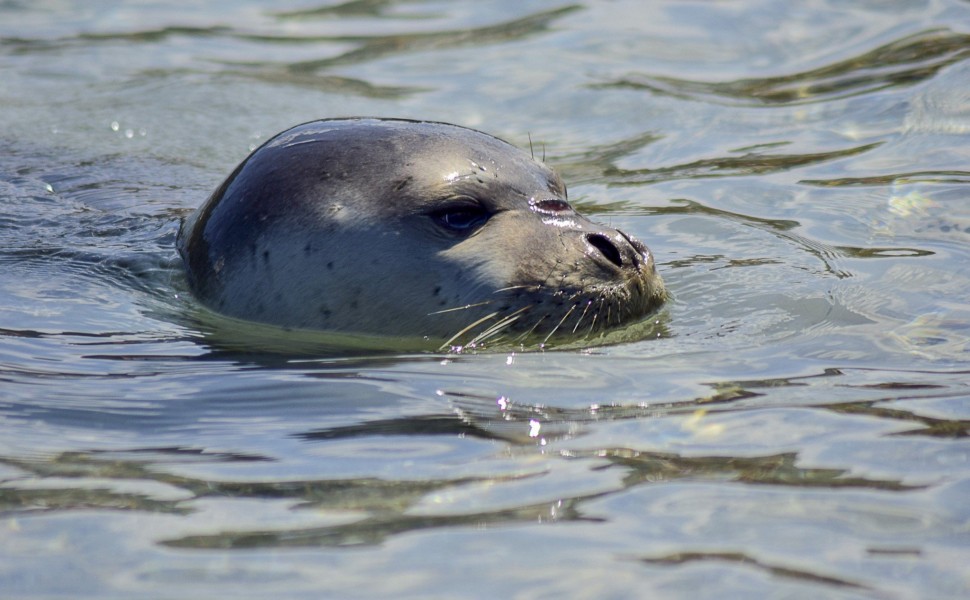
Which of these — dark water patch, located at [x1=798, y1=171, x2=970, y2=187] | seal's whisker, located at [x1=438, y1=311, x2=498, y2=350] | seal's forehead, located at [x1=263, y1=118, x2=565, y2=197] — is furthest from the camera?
dark water patch, located at [x1=798, y1=171, x2=970, y2=187]

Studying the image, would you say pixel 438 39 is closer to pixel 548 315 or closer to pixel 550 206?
pixel 550 206

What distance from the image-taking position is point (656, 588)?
227cm

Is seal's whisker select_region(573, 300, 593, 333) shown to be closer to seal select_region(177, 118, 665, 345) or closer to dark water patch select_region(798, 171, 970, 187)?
seal select_region(177, 118, 665, 345)

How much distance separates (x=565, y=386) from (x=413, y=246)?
0.98m

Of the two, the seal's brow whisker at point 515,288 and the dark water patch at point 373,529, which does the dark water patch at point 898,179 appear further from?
the dark water patch at point 373,529

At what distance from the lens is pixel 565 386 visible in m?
3.47

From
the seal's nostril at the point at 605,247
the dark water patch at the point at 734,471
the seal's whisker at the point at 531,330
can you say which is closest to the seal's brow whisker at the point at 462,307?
the seal's whisker at the point at 531,330

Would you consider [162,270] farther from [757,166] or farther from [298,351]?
[757,166]

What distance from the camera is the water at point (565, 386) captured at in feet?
7.89

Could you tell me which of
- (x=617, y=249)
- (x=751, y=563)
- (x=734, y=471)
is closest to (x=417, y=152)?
(x=617, y=249)

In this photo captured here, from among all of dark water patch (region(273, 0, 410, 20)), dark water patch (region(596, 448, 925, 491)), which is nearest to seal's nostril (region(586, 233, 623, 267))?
dark water patch (region(596, 448, 925, 491))

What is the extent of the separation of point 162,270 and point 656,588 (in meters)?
3.09

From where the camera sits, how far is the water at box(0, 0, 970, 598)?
7.89 feet

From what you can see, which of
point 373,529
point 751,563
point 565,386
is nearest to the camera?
point 751,563
